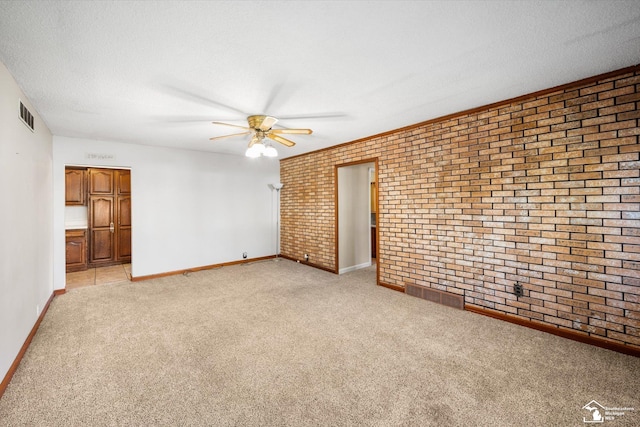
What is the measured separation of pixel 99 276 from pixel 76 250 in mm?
1040

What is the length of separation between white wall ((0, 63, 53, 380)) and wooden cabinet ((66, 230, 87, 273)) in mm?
2443

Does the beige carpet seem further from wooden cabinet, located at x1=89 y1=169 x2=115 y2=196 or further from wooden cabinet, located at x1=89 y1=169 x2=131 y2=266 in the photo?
wooden cabinet, located at x1=89 y1=169 x2=115 y2=196

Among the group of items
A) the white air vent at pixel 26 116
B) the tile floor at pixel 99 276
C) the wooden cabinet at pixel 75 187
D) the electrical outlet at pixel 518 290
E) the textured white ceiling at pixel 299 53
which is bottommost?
the tile floor at pixel 99 276

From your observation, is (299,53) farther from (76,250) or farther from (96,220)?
(76,250)

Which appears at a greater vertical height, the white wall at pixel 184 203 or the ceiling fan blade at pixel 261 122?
the ceiling fan blade at pixel 261 122

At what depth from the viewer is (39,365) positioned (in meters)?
2.27

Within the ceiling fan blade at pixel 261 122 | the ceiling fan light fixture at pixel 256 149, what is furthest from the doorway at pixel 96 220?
the ceiling fan blade at pixel 261 122

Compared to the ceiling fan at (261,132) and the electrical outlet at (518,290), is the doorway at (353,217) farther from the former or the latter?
the electrical outlet at (518,290)

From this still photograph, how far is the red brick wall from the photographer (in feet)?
7.89

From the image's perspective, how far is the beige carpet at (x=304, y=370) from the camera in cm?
173

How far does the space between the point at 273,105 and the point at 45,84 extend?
2108mm

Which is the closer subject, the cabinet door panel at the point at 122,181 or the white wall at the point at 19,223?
the white wall at the point at 19,223

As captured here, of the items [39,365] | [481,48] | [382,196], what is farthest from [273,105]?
[39,365]

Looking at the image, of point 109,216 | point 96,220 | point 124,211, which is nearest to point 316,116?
point 124,211
